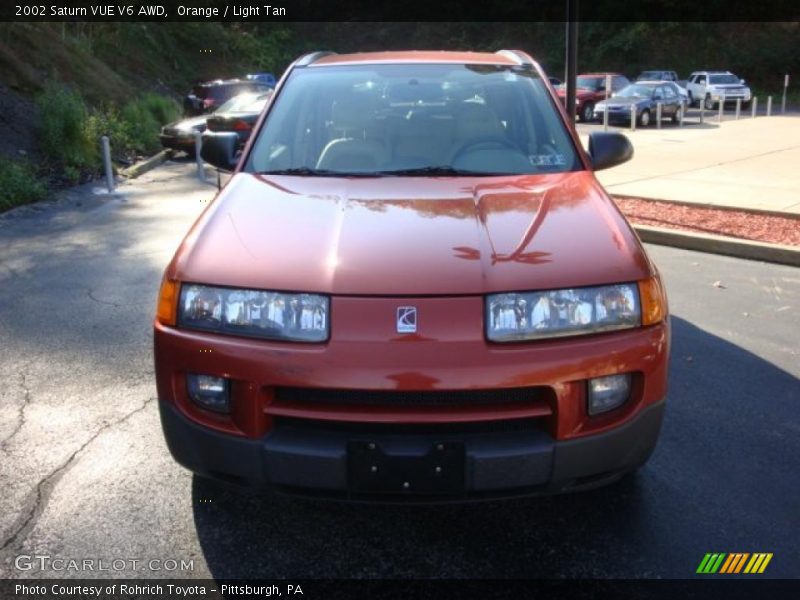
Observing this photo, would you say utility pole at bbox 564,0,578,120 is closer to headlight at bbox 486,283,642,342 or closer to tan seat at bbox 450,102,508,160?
tan seat at bbox 450,102,508,160

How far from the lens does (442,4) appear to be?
57.5 m

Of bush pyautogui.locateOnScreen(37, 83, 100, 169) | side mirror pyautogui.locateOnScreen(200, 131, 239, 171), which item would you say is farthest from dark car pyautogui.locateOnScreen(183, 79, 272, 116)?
side mirror pyautogui.locateOnScreen(200, 131, 239, 171)

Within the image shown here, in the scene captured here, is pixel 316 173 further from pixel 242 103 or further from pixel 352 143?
pixel 242 103

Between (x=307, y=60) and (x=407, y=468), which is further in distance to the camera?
(x=307, y=60)

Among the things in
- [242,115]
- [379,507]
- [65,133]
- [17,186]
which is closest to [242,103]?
[242,115]

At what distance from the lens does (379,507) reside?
10.5 ft

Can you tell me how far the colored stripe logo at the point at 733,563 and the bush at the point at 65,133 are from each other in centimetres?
1294

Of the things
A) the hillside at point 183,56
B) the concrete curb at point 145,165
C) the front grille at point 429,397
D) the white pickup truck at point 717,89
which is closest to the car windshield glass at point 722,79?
the white pickup truck at point 717,89

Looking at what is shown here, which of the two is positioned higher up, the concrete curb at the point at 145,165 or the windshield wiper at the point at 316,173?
the windshield wiper at the point at 316,173

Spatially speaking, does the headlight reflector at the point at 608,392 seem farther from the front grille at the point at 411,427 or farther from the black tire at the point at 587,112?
the black tire at the point at 587,112

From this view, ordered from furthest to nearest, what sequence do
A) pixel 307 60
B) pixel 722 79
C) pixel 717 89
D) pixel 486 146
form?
pixel 722 79 → pixel 717 89 → pixel 307 60 → pixel 486 146

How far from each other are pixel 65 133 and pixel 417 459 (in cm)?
1326

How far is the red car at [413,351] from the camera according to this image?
8.10 feet

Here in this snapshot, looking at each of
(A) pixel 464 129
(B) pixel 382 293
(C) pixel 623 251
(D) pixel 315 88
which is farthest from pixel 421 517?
(D) pixel 315 88
